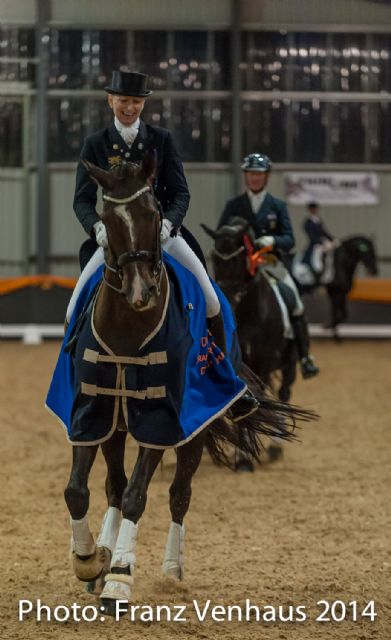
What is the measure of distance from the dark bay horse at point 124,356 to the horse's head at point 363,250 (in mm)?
13276

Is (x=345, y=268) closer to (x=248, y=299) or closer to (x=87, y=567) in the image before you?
(x=248, y=299)

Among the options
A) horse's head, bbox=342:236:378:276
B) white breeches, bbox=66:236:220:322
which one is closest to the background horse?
horse's head, bbox=342:236:378:276

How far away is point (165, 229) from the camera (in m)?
4.57

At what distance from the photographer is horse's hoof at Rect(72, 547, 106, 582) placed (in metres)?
4.60

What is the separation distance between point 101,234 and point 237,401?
1.45 m

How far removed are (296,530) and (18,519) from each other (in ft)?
5.57

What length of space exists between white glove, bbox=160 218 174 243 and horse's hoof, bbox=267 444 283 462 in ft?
13.7

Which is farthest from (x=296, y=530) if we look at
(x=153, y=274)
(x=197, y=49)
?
(x=197, y=49)

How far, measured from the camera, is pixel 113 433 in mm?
4758

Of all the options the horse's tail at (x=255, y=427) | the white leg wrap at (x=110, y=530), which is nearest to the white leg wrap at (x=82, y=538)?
the white leg wrap at (x=110, y=530)

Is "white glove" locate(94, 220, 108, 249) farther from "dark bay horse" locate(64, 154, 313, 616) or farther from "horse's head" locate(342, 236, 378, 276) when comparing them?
"horse's head" locate(342, 236, 378, 276)

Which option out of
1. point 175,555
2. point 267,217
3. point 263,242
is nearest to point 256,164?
point 267,217

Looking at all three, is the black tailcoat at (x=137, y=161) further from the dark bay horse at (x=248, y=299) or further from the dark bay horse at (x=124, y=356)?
the dark bay horse at (x=248, y=299)

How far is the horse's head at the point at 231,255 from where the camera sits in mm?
7859
